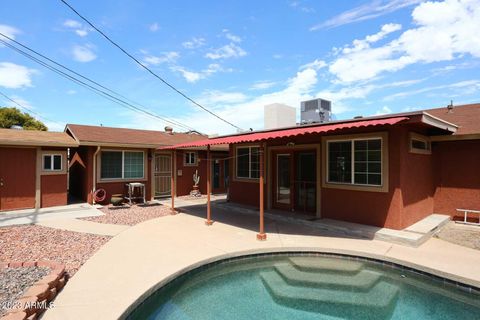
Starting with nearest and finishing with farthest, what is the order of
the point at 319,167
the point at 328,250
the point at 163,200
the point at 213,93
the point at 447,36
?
the point at 328,250, the point at 319,167, the point at 447,36, the point at 163,200, the point at 213,93

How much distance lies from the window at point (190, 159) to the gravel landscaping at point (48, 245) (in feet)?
26.3

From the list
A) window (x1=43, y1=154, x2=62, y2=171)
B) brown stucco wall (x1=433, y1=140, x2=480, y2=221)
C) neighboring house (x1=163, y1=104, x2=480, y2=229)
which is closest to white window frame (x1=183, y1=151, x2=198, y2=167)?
neighboring house (x1=163, y1=104, x2=480, y2=229)

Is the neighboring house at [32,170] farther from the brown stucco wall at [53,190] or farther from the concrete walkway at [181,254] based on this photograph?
the concrete walkway at [181,254]

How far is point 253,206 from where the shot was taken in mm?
11117

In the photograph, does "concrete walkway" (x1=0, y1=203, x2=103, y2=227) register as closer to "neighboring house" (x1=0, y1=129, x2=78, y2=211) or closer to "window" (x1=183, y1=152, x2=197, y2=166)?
"neighboring house" (x1=0, y1=129, x2=78, y2=211)

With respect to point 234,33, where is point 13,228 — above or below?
below

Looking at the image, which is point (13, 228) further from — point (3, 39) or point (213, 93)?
point (213, 93)

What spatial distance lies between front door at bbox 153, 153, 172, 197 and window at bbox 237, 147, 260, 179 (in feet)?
15.2

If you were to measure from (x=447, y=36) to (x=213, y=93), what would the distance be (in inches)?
597

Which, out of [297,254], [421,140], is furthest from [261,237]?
[421,140]

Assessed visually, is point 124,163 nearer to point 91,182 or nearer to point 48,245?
point 91,182

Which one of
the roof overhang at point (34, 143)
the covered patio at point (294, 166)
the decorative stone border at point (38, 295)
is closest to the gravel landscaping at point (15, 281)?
the decorative stone border at point (38, 295)

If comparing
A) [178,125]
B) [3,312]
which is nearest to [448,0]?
[3,312]

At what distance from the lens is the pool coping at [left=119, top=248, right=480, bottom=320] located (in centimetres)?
421
